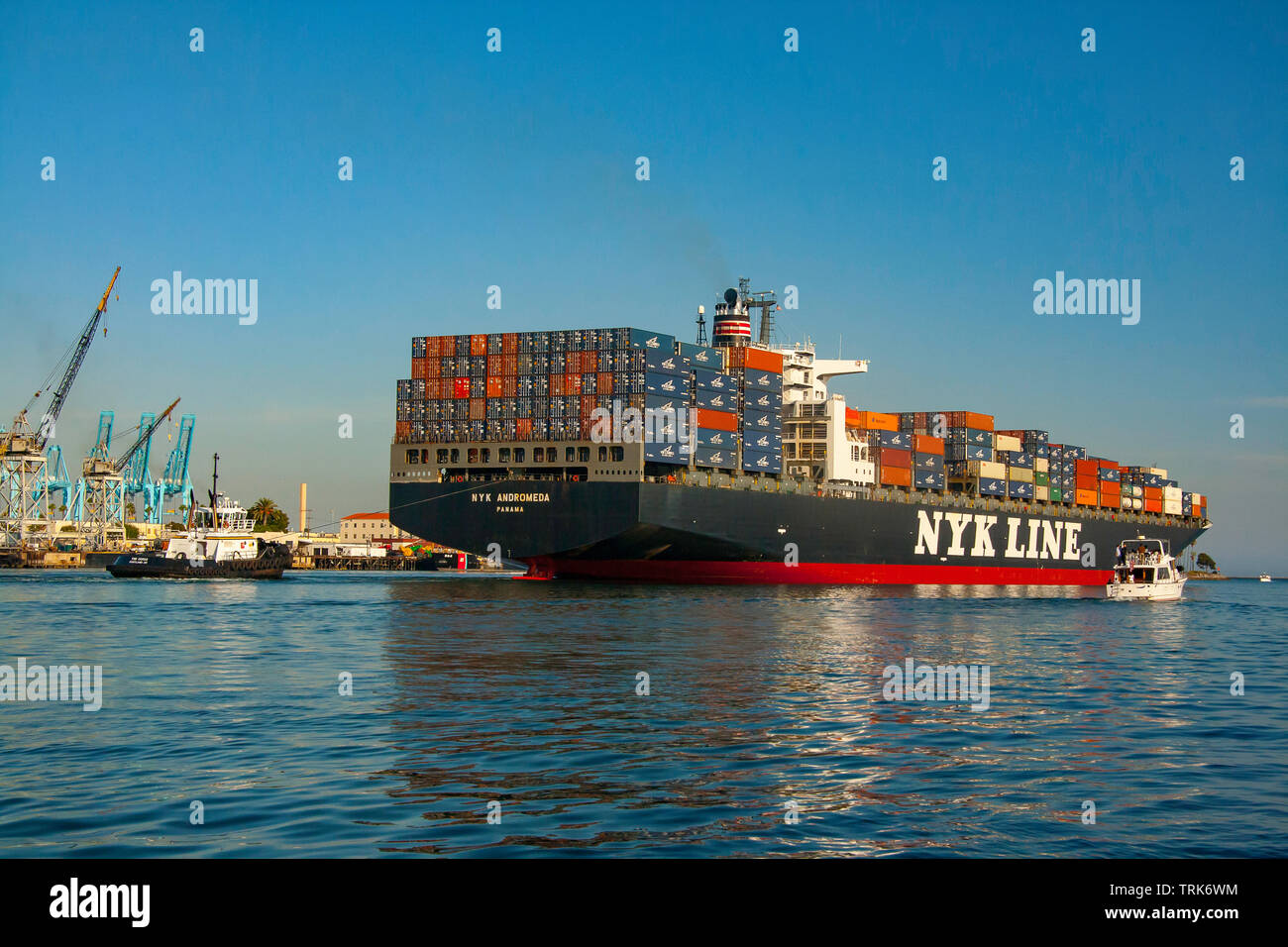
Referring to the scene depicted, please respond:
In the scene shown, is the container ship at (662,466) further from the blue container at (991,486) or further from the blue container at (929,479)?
the blue container at (991,486)

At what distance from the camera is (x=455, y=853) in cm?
979

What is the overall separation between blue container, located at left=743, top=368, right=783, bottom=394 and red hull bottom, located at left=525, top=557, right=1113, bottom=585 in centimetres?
1114

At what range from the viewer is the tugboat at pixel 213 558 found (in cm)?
7538

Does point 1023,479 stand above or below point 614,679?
above

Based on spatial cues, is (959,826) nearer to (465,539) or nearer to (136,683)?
(136,683)

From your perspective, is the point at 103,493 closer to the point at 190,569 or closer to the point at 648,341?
the point at 190,569

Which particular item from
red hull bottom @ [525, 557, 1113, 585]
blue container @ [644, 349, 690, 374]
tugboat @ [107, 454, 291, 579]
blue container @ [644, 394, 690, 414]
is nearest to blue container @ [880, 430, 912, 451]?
red hull bottom @ [525, 557, 1113, 585]

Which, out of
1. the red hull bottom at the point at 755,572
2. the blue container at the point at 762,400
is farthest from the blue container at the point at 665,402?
the red hull bottom at the point at 755,572

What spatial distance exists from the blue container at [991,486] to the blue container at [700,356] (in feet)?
92.1

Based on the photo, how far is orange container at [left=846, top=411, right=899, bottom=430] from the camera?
77188 mm
